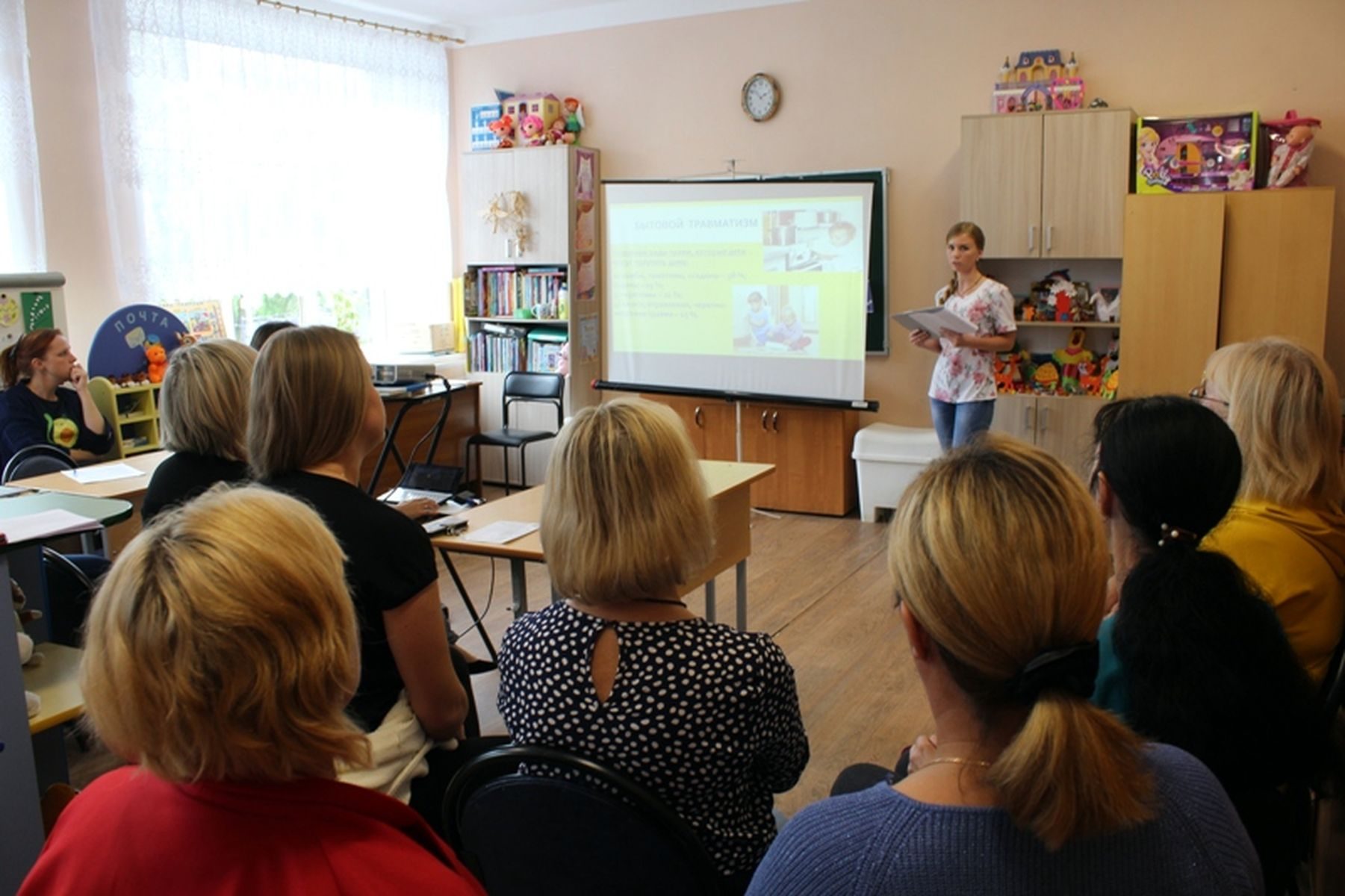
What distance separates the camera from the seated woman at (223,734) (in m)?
1.00

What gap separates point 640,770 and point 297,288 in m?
5.49

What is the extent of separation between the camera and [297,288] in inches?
252

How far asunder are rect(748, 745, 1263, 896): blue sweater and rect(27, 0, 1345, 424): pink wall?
506 centimetres

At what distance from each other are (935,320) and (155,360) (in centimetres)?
368

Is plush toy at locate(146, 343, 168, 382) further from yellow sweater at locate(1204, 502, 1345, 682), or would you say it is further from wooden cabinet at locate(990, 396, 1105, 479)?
yellow sweater at locate(1204, 502, 1345, 682)

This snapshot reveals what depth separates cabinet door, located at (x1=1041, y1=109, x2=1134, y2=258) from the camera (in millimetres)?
5172

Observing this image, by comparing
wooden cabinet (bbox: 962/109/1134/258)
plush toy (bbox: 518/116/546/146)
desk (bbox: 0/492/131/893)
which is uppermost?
plush toy (bbox: 518/116/546/146)

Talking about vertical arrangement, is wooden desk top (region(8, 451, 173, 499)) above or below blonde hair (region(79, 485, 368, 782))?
below

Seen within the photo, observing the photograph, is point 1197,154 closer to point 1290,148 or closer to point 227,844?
point 1290,148

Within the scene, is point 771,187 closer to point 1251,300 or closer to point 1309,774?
point 1251,300

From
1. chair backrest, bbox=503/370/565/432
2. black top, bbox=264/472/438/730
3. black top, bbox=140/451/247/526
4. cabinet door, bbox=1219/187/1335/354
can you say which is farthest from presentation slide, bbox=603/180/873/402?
black top, bbox=264/472/438/730

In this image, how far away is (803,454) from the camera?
6.24 meters

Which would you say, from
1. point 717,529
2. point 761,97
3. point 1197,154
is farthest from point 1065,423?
point 717,529

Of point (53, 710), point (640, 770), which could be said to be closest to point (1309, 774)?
point (640, 770)
